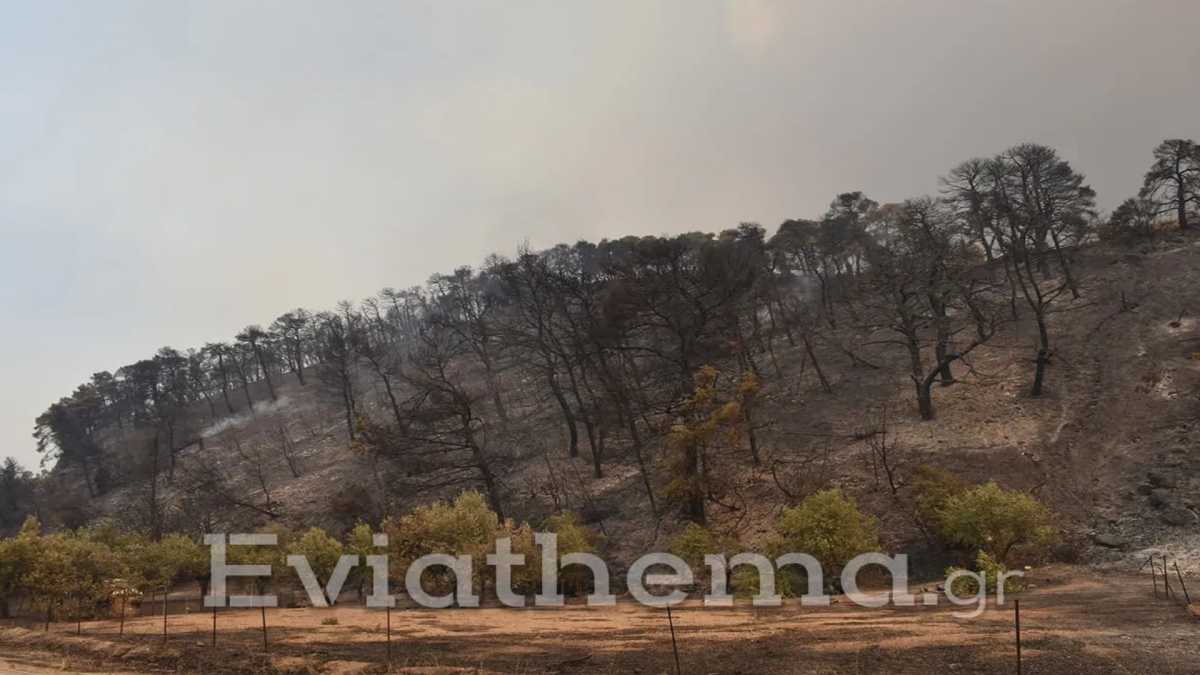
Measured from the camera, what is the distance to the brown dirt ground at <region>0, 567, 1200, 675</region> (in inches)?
537

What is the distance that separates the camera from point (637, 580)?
29.3 m

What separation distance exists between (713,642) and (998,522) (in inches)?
506

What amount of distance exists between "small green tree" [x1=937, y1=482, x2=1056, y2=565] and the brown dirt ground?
4.68 ft

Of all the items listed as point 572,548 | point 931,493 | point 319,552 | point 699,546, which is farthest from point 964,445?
point 319,552

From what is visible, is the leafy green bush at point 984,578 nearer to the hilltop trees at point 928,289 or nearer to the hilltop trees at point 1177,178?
the hilltop trees at point 928,289

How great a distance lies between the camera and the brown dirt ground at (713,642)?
13633 mm

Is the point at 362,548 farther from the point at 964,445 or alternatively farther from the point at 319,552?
the point at 964,445

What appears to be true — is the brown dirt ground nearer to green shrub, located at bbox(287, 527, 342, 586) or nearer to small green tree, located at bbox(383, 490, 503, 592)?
small green tree, located at bbox(383, 490, 503, 592)

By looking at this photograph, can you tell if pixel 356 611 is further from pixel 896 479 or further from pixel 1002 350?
pixel 1002 350

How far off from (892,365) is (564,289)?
22.4 meters

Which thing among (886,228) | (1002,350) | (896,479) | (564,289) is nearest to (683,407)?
(896,479)

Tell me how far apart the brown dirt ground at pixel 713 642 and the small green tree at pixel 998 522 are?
143 centimetres

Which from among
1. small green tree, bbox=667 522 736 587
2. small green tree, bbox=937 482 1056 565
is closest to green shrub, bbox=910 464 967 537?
small green tree, bbox=937 482 1056 565

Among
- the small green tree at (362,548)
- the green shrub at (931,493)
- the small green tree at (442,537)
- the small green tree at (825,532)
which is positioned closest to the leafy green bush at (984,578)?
the small green tree at (825,532)
